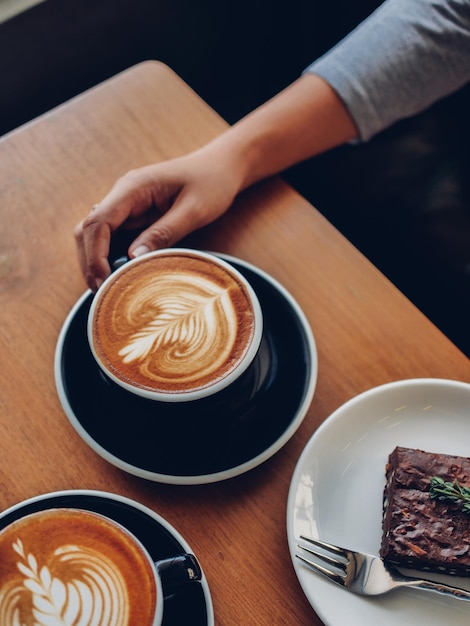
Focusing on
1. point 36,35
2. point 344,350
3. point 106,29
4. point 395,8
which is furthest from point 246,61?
point 344,350

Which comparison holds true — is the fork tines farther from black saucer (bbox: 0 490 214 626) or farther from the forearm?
the forearm

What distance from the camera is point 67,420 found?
2.70 ft

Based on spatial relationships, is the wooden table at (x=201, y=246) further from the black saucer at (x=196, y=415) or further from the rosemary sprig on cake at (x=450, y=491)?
the rosemary sprig on cake at (x=450, y=491)

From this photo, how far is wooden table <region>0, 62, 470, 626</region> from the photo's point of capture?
76 cm

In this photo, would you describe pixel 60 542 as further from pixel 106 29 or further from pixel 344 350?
pixel 106 29

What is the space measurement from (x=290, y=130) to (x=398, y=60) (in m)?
0.21

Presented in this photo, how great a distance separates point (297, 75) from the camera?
187 cm

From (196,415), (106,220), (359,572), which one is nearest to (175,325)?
(196,415)

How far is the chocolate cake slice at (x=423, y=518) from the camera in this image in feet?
2.32

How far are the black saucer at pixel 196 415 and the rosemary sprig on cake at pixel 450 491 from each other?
17 centimetres

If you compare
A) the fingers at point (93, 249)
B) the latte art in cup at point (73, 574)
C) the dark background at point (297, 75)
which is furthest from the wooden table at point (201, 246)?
the dark background at point (297, 75)

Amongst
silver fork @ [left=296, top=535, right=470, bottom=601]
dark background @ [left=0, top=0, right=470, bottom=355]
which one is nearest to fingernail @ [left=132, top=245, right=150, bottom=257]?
silver fork @ [left=296, top=535, right=470, bottom=601]

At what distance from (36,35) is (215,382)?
1153 mm

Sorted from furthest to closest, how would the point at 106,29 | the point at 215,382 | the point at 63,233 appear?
the point at 106,29 → the point at 63,233 → the point at 215,382
